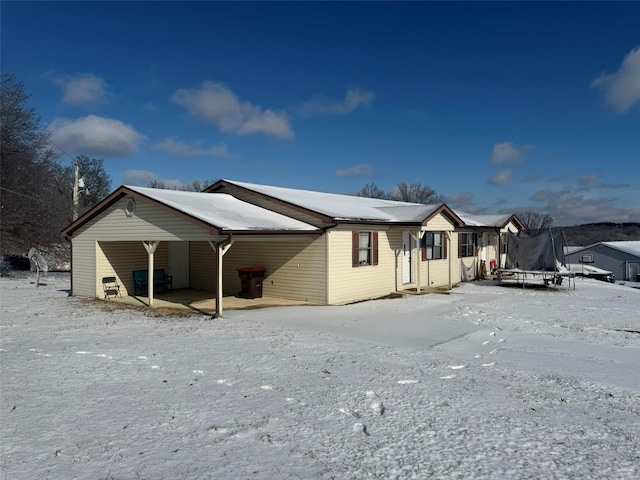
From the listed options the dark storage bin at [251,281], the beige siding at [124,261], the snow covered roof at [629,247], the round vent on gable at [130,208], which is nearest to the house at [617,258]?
the snow covered roof at [629,247]

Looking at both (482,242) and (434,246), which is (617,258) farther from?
(434,246)

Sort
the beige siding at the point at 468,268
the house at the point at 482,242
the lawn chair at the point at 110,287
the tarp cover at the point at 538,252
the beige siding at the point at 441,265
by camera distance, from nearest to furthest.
Result: the lawn chair at the point at 110,287 < the beige siding at the point at 441,265 < the tarp cover at the point at 538,252 < the beige siding at the point at 468,268 < the house at the point at 482,242

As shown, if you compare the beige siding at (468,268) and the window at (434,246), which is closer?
the window at (434,246)

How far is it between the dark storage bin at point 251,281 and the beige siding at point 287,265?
0.31m

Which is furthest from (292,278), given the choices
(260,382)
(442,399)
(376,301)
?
(442,399)

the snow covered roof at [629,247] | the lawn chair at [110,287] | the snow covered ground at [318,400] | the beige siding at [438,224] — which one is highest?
the beige siding at [438,224]

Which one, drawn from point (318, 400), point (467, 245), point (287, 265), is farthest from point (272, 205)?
point (467, 245)

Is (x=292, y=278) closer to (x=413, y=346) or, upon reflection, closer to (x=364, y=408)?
(x=413, y=346)

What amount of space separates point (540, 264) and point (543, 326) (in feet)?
31.8

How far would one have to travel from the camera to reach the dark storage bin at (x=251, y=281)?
14.3m

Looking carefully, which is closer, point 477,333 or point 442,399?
point 442,399

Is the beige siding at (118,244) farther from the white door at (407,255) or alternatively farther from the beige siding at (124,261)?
the white door at (407,255)

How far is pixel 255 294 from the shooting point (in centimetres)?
1436

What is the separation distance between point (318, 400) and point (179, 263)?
41.3 ft
